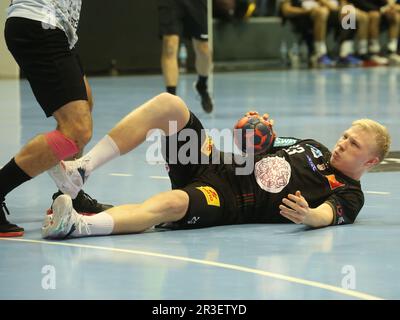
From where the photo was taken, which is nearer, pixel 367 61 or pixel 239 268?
pixel 239 268

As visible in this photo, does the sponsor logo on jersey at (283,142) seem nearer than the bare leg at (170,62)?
Yes

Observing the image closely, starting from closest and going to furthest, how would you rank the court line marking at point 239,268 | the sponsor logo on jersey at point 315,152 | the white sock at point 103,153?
the court line marking at point 239,268, the white sock at point 103,153, the sponsor logo on jersey at point 315,152

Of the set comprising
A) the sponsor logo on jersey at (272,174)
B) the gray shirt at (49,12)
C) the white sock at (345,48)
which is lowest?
the white sock at (345,48)

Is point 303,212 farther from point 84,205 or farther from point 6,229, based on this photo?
point 6,229

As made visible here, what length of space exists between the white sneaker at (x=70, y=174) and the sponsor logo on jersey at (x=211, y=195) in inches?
22.2

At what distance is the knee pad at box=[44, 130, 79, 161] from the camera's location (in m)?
4.62

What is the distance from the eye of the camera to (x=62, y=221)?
4.42 metres

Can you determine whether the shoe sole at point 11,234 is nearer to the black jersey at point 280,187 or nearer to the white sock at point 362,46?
the black jersey at point 280,187

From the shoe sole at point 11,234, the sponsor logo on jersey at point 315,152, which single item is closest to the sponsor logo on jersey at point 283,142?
the sponsor logo on jersey at point 315,152

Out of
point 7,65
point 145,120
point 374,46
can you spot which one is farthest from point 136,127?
point 374,46

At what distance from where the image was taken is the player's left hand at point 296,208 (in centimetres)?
455

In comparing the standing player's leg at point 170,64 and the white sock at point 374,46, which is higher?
the standing player's leg at point 170,64

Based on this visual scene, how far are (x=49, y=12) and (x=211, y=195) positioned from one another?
116 centimetres

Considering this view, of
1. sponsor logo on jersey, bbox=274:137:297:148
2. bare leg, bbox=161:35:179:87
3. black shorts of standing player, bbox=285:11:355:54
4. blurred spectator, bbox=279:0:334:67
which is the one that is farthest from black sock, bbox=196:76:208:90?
black shorts of standing player, bbox=285:11:355:54
